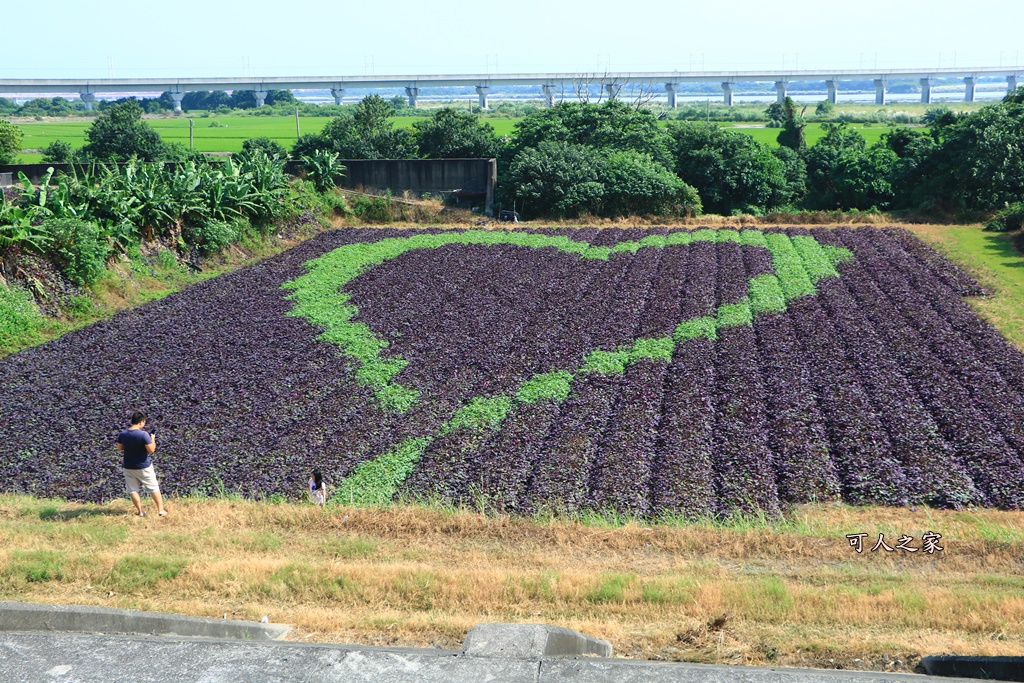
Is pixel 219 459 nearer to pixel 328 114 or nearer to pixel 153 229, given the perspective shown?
pixel 153 229

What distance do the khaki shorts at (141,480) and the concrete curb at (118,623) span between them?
3.60m

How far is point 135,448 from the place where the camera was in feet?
38.7

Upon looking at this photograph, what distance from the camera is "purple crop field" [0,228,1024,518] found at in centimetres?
1310

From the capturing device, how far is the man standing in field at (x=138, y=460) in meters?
11.8

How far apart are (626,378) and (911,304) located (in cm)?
897

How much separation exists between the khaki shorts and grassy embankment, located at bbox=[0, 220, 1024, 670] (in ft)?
1.43

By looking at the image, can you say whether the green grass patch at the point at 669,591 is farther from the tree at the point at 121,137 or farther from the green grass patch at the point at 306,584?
the tree at the point at 121,137

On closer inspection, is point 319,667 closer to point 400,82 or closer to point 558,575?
point 558,575

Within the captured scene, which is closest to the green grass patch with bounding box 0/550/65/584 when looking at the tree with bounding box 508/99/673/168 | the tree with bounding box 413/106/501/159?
the tree with bounding box 508/99/673/168

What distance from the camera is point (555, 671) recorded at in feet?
22.2

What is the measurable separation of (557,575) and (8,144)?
43765mm

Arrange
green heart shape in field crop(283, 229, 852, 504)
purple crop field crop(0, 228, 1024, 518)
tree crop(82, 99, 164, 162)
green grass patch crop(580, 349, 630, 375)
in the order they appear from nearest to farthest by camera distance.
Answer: purple crop field crop(0, 228, 1024, 518), green heart shape in field crop(283, 229, 852, 504), green grass patch crop(580, 349, 630, 375), tree crop(82, 99, 164, 162)

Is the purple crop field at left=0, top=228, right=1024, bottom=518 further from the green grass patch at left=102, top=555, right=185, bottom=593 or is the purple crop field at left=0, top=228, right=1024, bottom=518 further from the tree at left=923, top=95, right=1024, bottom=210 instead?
the tree at left=923, top=95, right=1024, bottom=210

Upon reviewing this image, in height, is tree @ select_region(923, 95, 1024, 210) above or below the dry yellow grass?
above
